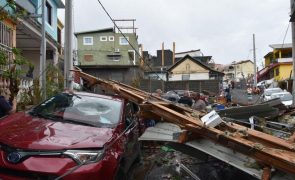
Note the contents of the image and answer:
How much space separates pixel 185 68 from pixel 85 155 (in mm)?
47536

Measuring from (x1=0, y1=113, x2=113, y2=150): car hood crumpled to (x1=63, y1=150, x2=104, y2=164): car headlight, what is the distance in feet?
0.22

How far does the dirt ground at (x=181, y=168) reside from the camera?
6.27m

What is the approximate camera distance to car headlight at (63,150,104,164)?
447 cm

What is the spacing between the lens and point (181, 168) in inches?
270

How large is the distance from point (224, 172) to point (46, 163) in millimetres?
3529

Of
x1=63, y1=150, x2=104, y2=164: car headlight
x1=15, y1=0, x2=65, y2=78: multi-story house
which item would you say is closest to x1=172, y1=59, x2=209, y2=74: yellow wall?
x1=15, y1=0, x2=65, y2=78: multi-story house

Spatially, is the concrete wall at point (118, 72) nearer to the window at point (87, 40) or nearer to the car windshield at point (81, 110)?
the window at point (87, 40)

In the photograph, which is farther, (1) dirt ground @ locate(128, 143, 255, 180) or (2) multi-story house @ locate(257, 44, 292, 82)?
(2) multi-story house @ locate(257, 44, 292, 82)

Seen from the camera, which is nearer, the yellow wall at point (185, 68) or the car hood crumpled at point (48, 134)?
the car hood crumpled at point (48, 134)

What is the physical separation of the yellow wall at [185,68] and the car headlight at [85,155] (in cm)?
4654

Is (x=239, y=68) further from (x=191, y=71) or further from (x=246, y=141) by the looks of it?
(x=246, y=141)

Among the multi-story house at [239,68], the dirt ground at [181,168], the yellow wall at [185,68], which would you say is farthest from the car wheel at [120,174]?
the multi-story house at [239,68]

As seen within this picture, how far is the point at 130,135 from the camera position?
6.46 m

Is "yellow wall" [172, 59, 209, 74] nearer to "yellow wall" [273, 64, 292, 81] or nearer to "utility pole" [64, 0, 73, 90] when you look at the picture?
"yellow wall" [273, 64, 292, 81]
